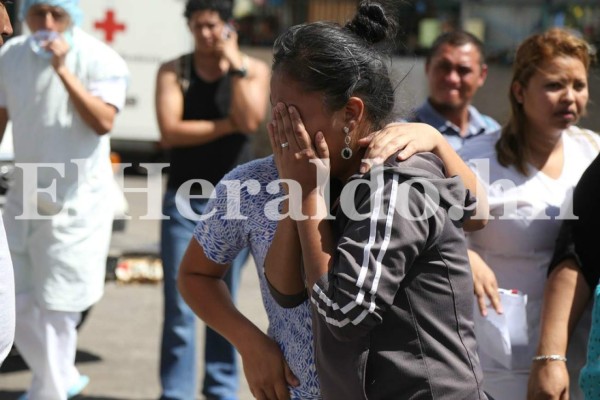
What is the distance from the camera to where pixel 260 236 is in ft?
8.79

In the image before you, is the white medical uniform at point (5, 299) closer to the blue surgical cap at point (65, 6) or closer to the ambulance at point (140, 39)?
the blue surgical cap at point (65, 6)

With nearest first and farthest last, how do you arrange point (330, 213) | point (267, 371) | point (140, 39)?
point (330, 213), point (267, 371), point (140, 39)

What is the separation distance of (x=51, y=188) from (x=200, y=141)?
91cm

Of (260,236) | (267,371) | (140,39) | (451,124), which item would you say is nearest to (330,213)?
(260,236)

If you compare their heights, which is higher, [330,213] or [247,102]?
[330,213]

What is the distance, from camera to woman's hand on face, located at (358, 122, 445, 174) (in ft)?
7.85

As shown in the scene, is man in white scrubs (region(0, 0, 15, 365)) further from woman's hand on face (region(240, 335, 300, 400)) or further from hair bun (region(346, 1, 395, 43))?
hair bun (region(346, 1, 395, 43))

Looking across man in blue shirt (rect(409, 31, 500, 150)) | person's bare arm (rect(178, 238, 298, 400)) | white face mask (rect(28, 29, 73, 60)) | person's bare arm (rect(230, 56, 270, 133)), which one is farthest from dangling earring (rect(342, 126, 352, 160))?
person's bare arm (rect(230, 56, 270, 133))

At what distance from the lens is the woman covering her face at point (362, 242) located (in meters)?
2.25

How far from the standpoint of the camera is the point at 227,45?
5.59m

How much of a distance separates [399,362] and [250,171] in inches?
27.8

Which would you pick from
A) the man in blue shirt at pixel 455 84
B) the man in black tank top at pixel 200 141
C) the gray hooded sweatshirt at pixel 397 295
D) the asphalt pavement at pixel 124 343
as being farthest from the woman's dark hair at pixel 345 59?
the asphalt pavement at pixel 124 343

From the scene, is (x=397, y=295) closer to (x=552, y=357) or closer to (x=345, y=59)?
(x=345, y=59)

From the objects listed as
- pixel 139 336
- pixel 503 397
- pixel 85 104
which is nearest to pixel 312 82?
pixel 503 397
